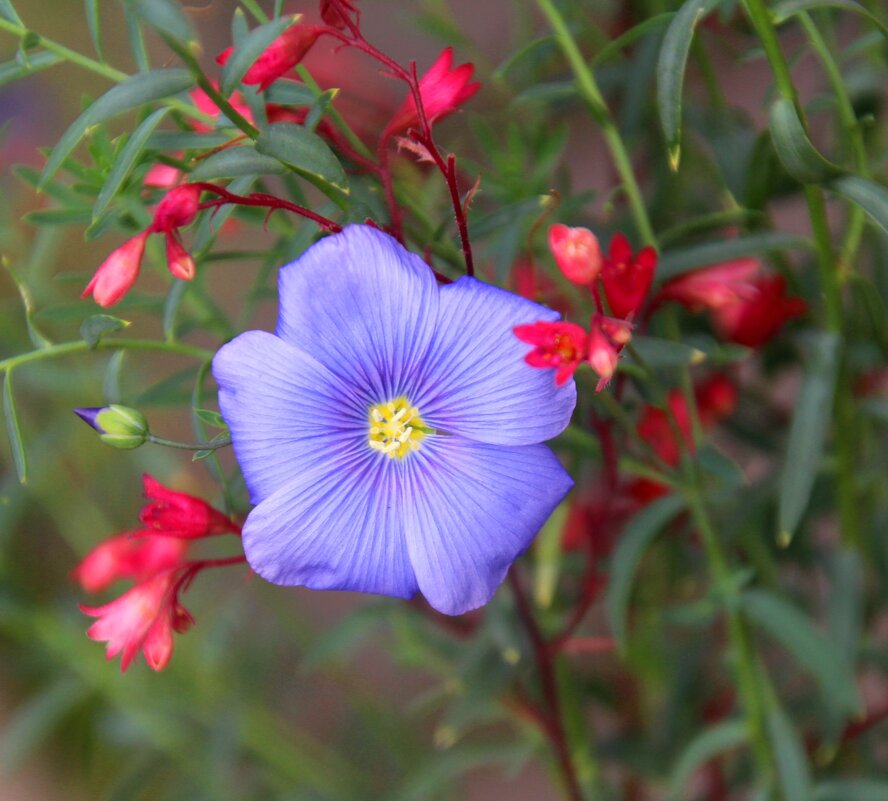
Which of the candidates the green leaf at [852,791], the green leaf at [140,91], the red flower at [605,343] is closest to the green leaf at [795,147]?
the red flower at [605,343]

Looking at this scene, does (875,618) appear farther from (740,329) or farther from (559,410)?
(559,410)

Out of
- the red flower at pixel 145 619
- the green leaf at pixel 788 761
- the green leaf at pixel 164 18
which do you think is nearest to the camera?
the green leaf at pixel 164 18

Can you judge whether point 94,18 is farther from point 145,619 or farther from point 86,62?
point 145,619

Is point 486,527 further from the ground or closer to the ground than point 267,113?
closer to the ground

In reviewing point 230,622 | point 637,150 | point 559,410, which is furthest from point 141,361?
point 559,410

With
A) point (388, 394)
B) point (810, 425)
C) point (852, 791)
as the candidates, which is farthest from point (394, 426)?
point (852, 791)

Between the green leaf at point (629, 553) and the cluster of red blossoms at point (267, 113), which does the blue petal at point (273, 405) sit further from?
the green leaf at point (629, 553)
